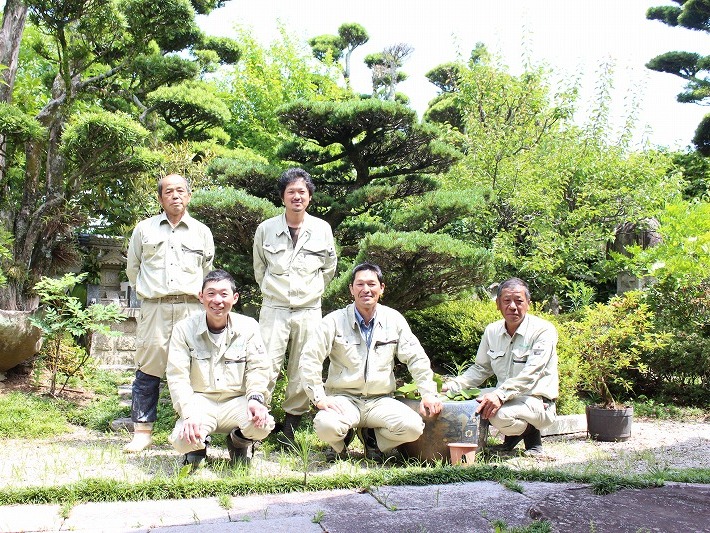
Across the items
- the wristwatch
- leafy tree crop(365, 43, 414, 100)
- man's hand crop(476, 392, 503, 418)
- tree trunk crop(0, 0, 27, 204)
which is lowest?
man's hand crop(476, 392, 503, 418)

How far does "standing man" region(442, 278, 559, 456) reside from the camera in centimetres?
402

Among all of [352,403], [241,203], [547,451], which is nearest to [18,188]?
[241,203]

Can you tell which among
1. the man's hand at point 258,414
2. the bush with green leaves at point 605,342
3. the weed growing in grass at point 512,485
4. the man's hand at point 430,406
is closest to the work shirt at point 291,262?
the man's hand at point 258,414

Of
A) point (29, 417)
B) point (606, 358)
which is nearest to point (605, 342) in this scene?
point (606, 358)

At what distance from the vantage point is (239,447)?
3734 millimetres

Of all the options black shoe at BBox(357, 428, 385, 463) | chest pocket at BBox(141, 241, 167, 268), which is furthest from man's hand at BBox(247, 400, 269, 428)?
chest pocket at BBox(141, 241, 167, 268)

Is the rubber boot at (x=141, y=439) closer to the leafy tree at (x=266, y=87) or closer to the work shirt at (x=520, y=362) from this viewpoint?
the work shirt at (x=520, y=362)

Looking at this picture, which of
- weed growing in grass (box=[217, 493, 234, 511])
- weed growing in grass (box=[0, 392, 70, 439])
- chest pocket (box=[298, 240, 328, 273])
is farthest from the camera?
weed growing in grass (box=[0, 392, 70, 439])

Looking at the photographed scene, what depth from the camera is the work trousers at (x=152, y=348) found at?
434 centimetres

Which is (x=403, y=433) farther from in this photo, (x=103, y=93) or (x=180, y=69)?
(x=103, y=93)

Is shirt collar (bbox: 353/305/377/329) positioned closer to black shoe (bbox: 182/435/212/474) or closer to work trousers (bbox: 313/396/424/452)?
work trousers (bbox: 313/396/424/452)

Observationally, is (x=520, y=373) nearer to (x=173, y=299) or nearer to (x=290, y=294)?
(x=290, y=294)

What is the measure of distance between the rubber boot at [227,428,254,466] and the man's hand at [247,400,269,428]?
22 centimetres

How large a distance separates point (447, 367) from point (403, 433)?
Result: 10.6 ft
